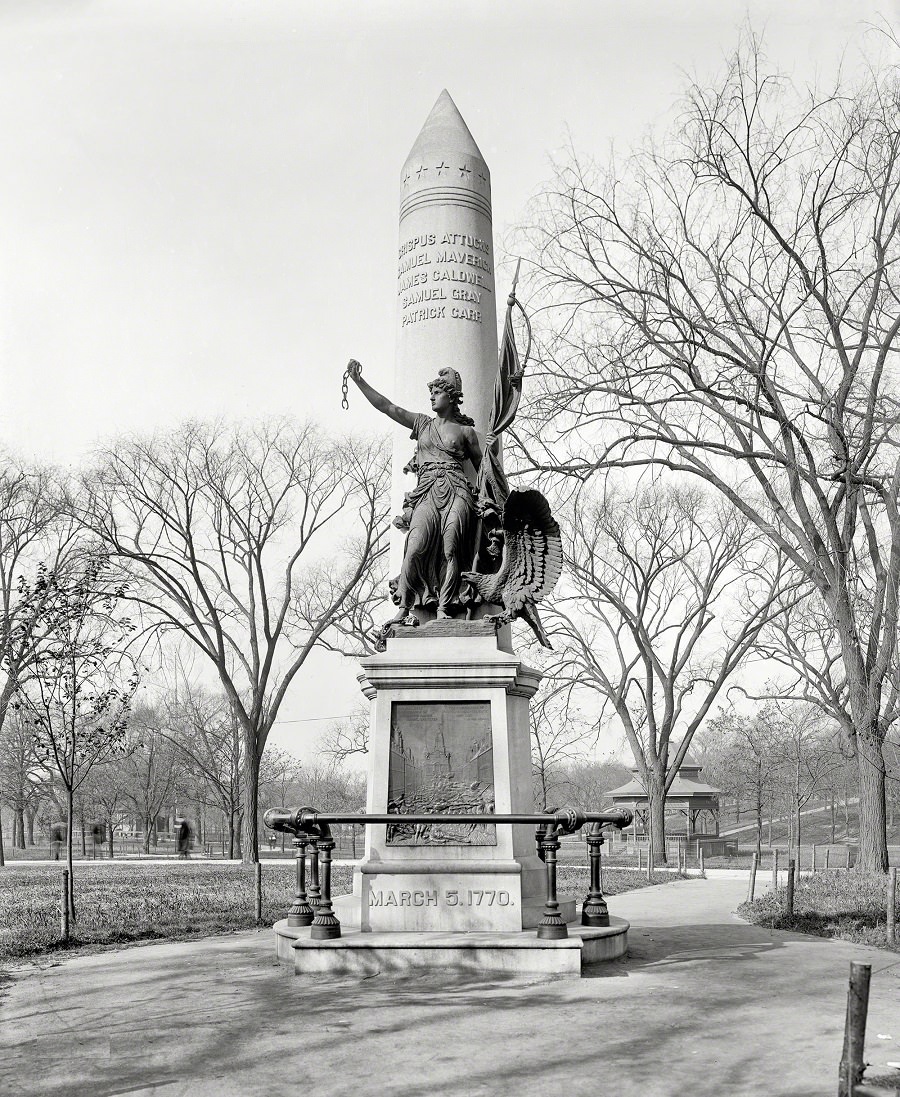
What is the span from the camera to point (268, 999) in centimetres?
708

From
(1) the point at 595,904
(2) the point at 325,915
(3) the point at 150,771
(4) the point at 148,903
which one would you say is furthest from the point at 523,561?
(3) the point at 150,771

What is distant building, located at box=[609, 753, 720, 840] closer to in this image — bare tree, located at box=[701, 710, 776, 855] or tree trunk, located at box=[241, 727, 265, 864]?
bare tree, located at box=[701, 710, 776, 855]

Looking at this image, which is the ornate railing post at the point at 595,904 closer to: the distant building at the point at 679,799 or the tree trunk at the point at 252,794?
the tree trunk at the point at 252,794

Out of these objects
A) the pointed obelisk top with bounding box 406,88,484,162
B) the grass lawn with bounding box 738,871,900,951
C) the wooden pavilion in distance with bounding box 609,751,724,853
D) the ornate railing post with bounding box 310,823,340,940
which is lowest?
the wooden pavilion in distance with bounding box 609,751,724,853

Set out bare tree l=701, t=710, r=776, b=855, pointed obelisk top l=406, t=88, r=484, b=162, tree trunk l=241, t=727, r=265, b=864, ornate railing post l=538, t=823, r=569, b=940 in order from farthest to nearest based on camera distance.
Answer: bare tree l=701, t=710, r=776, b=855 < tree trunk l=241, t=727, r=265, b=864 < pointed obelisk top l=406, t=88, r=484, b=162 < ornate railing post l=538, t=823, r=569, b=940

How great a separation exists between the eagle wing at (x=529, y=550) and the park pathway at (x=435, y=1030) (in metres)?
3.21

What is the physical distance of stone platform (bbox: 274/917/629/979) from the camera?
776cm

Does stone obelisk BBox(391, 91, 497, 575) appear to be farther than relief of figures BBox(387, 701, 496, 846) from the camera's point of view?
Yes

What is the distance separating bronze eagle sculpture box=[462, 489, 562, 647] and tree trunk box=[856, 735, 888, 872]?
9.41 metres

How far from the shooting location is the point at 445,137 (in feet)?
38.1

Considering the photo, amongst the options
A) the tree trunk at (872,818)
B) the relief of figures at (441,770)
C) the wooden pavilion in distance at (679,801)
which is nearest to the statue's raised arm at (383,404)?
the relief of figures at (441,770)

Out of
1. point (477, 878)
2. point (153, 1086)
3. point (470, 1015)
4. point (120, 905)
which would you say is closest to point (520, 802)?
point (477, 878)

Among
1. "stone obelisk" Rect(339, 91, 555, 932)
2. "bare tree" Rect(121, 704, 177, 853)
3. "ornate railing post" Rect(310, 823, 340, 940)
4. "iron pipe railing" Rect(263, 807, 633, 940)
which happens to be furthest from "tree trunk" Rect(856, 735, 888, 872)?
"bare tree" Rect(121, 704, 177, 853)

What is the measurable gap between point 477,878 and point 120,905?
8.12 meters
